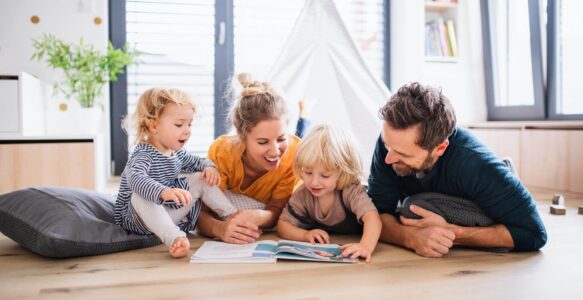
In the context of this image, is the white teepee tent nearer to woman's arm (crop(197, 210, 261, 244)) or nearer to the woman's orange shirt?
the woman's orange shirt

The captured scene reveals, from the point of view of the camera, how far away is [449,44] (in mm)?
3850

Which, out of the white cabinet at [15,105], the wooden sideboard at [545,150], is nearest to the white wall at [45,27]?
the white cabinet at [15,105]

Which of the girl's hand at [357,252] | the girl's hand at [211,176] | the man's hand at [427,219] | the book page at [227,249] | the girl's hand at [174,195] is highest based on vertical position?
the girl's hand at [211,176]

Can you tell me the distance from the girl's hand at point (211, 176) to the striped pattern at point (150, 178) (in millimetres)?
47

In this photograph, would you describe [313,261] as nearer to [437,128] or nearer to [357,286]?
[357,286]

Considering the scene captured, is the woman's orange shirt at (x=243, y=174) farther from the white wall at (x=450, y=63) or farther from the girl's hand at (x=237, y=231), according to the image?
the white wall at (x=450, y=63)

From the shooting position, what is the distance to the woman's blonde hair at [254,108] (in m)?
1.61

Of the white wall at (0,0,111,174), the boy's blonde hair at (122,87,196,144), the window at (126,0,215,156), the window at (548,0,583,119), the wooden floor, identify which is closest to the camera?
the wooden floor

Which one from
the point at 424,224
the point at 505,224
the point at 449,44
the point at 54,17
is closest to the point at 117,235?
the point at 424,224

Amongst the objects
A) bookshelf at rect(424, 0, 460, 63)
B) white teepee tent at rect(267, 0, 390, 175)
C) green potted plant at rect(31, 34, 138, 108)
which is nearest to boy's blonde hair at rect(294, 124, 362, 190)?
white teepee tent at rect(267, 0, 390, 175)

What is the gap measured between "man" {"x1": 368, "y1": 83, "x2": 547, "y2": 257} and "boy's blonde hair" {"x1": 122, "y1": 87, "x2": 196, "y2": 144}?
619 millimetres

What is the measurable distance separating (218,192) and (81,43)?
204 centimetres

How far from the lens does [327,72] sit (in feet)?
8.71

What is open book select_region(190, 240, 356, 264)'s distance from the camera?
135cm
